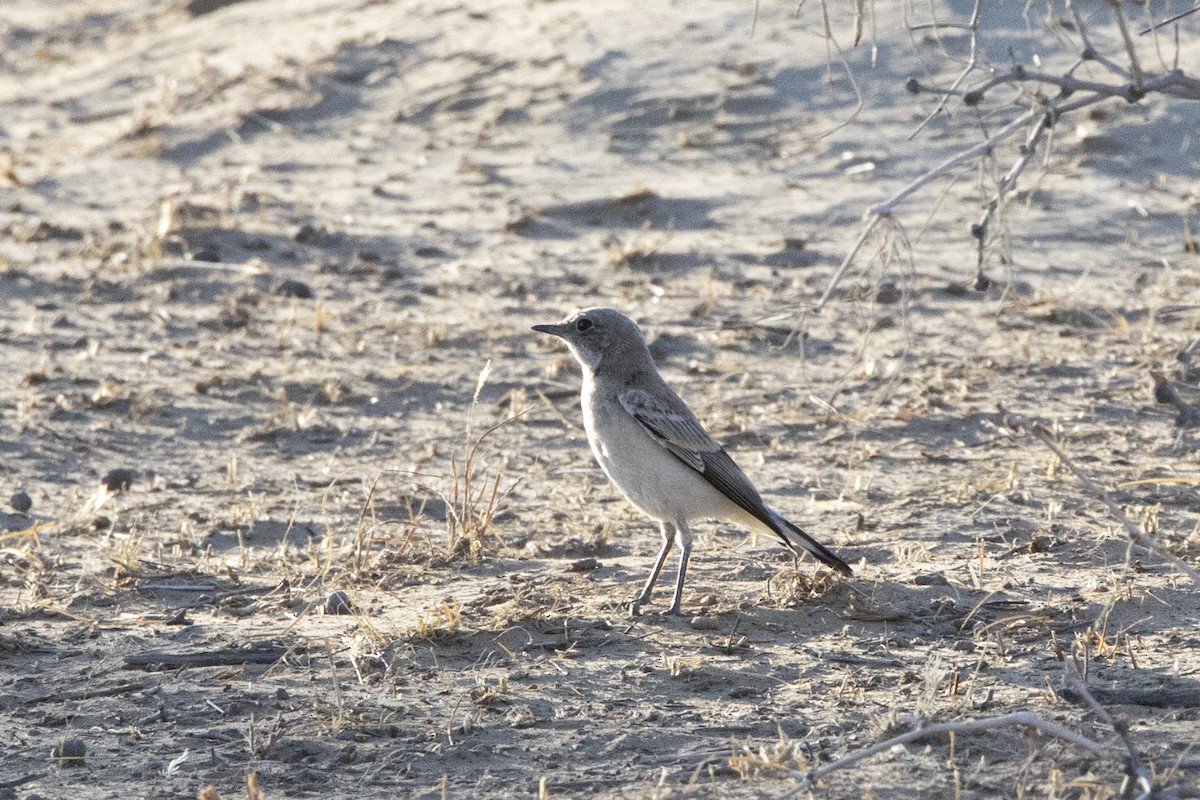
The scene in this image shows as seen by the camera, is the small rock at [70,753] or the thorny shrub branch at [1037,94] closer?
the small rock at [70,753]

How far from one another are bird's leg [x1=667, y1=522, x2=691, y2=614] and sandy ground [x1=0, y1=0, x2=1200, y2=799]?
12 cm

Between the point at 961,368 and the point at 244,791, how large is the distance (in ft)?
18.3

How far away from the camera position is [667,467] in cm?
594

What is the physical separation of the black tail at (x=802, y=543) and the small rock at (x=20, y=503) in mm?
3598

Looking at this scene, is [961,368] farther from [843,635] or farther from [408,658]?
[408,658]

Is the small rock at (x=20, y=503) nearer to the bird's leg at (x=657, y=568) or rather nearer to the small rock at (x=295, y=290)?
the bird's leg at (x=657, y=568)

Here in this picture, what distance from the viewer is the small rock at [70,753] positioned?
184 inches

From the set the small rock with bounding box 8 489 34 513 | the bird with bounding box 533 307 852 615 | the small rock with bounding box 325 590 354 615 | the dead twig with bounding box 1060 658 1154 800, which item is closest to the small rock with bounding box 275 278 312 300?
the small rock with bounding box 8 489 34 513

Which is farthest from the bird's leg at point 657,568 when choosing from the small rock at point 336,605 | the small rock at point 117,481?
the small rock at point 117,481

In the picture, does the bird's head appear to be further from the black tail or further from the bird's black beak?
the black tail

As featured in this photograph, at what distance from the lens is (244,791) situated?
444 cm

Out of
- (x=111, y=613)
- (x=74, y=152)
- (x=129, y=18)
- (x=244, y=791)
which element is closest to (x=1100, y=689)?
(x=244, y=791)

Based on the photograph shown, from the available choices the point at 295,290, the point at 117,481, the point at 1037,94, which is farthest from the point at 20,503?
the point at 1037,94

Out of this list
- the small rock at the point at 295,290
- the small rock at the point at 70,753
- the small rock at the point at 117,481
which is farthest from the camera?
the small rock at the point at 295,290
